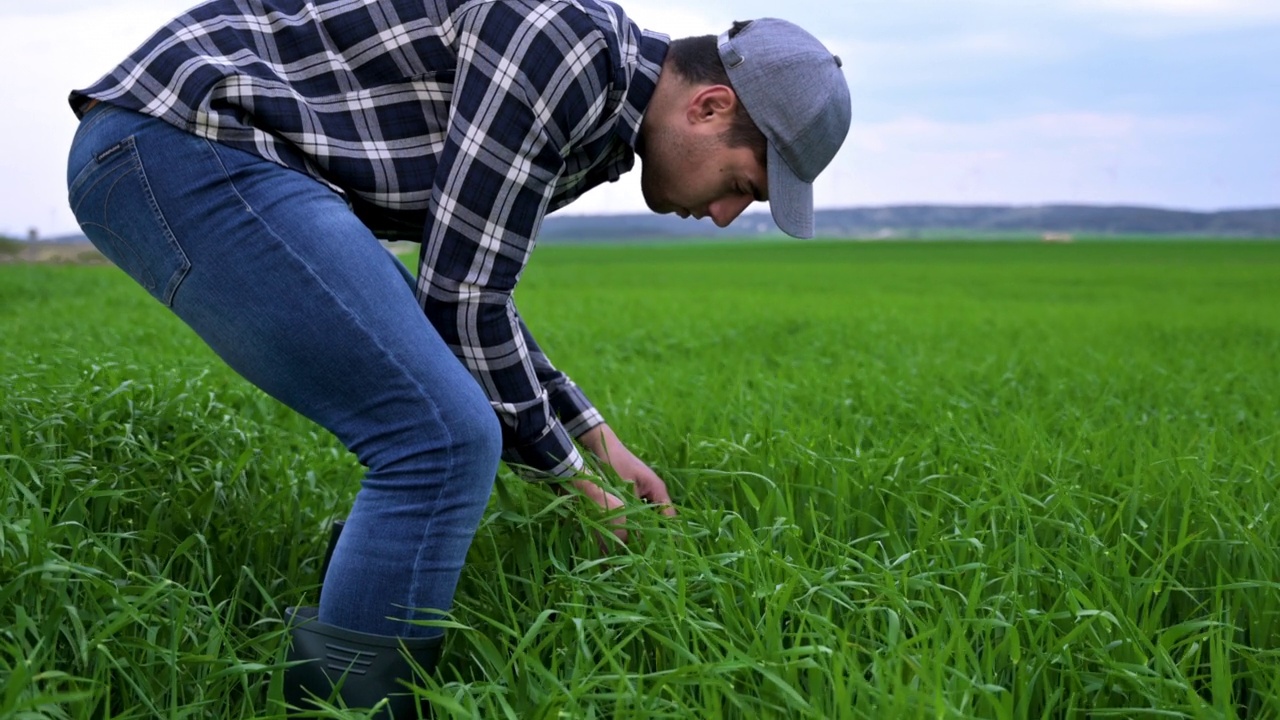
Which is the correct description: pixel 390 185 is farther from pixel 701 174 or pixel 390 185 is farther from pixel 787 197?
pixel 787 197

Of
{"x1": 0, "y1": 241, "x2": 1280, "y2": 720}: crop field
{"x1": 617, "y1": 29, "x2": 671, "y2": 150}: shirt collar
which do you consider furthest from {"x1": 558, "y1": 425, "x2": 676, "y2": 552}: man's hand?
{"x1": 617, "y1": 29, "x2": 671, "y2": 150}: shirt collar

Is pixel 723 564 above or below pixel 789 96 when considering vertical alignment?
below

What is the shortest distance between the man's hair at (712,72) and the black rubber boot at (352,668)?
3.77 ft

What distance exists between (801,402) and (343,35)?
281 centimetres

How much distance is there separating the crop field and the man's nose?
1.94 ft

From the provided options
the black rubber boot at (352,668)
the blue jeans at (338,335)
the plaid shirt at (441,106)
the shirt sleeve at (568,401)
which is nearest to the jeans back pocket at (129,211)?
the blue jeans at (338,335)

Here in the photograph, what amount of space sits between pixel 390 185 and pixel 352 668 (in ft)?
2.97

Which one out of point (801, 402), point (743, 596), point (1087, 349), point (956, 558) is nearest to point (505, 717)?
point (743, 596)

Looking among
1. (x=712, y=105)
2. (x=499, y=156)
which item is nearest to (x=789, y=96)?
(x=712, y=105)

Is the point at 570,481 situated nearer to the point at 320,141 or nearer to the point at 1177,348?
the point at 320,141

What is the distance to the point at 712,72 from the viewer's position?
83.7 inches

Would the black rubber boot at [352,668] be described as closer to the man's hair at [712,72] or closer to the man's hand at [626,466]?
the man's hand at [626,466]

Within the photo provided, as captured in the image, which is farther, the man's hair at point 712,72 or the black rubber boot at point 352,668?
the man's hair at point 712,72

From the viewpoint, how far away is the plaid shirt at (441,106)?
1.90m
